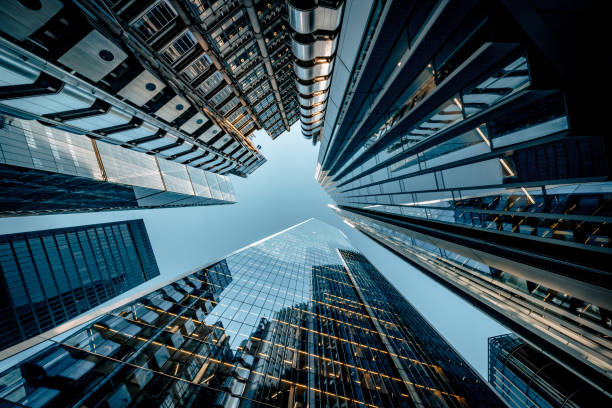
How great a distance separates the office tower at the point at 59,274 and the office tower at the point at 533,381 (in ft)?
344

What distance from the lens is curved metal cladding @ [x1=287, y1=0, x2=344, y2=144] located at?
11.0 meters

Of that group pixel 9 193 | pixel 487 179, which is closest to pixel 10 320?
pixel 9 193

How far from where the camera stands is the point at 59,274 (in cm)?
6544

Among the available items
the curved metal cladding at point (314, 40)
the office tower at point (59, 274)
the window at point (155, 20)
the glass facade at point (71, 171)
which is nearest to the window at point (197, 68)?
the window at point (155, 20)

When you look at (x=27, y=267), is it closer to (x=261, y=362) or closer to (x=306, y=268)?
(x=306, y=268)

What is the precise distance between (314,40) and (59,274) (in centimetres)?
10098

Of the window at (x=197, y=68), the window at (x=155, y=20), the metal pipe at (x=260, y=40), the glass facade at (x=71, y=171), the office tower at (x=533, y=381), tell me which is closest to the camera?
the window at (x=155, y=20)

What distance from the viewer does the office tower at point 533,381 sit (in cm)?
1886

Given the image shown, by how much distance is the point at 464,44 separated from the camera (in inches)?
235

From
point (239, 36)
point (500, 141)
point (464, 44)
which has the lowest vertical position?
point (500, 141)

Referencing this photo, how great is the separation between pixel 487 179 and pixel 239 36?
19.4m

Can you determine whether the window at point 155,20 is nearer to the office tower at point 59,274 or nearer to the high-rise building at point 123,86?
the high-rise building at point 123,86

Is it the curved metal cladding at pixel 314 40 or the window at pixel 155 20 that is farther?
the window at pixel 155 20

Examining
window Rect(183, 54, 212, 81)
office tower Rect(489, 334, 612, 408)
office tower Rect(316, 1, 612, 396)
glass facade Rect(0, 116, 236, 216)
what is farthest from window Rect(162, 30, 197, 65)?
office tower Rect(489, 334, 612, 408)
